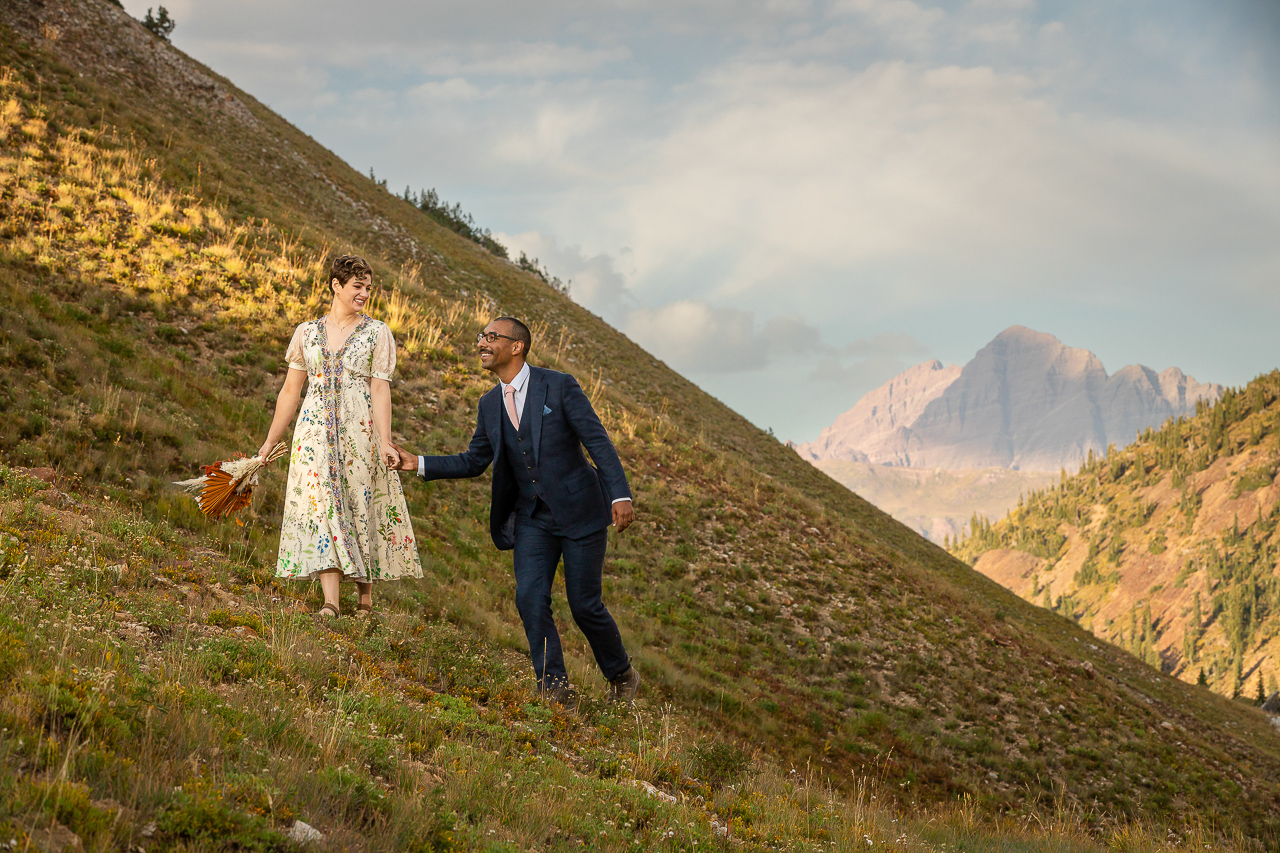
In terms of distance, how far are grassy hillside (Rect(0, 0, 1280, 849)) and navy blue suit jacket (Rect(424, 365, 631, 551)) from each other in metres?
1.41

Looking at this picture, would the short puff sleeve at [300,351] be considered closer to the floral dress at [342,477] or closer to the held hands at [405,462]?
the floral dress at [342,477]

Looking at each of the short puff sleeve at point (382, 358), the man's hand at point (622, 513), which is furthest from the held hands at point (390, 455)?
the man's hand at point (622, 513)

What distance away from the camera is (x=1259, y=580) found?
170 m

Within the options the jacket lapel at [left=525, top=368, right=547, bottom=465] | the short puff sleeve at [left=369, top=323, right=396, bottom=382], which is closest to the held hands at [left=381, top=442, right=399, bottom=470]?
the short puff sleeve at [left=369, top=323, right=396, bottom=382]

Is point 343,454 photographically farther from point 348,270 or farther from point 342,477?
point 348,270

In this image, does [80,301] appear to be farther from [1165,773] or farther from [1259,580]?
[1259,580]

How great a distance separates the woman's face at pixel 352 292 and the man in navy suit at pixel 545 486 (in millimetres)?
1388

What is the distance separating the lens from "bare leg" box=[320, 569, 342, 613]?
6.31m

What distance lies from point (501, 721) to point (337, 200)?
31.7 meters

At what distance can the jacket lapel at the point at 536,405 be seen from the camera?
18.7 ft

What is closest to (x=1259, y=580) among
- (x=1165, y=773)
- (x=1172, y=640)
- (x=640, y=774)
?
(x=1172, y=640)

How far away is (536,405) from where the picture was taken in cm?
573

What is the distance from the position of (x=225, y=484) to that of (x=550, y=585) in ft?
9.70

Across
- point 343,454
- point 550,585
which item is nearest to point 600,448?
point 550,585
